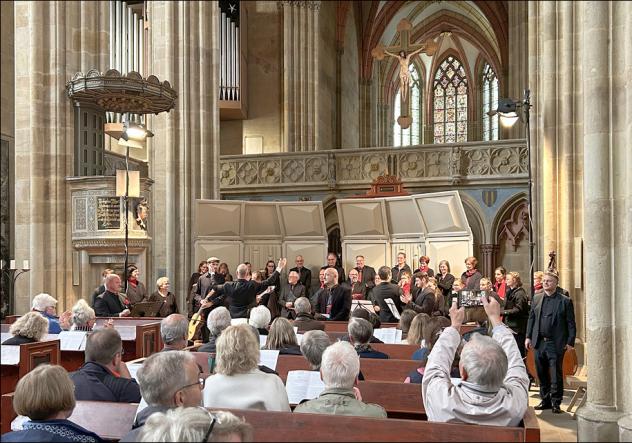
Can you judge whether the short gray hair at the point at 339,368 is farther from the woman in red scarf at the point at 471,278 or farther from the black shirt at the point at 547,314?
the woman in red scarf at the point at 471,278

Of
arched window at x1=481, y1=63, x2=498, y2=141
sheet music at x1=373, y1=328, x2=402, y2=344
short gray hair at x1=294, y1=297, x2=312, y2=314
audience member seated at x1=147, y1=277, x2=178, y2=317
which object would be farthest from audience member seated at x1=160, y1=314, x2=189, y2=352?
arched window at x1=481, y1=63, x2=498, y2=141

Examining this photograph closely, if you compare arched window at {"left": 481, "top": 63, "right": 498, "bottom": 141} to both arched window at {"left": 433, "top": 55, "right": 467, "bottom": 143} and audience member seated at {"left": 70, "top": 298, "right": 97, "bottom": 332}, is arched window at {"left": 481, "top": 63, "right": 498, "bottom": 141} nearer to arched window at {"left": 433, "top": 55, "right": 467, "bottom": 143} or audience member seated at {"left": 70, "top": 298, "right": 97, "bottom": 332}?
arched window at {"left": 433, "top": 55, "right": 467, "bottom": 143}

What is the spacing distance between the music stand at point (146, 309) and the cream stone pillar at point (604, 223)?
661 cm

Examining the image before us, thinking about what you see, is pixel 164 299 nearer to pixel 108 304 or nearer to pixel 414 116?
pixel 108 304

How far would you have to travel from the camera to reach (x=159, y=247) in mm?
15469

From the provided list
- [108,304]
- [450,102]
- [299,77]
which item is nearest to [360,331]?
[108,304]

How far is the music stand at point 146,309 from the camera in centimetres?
1077

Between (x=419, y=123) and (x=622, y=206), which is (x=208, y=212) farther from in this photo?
(x=419, y=123)

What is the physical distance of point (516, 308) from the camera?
31.6 ft

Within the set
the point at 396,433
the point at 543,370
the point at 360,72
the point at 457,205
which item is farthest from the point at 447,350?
the point at 360,72

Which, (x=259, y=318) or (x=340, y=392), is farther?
(x=259, y=318)

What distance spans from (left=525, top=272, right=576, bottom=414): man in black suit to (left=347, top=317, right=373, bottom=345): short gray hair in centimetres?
325

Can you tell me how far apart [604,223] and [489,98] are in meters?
36.2

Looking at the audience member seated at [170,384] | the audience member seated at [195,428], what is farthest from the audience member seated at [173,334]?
the audience member seated at [195,428]
